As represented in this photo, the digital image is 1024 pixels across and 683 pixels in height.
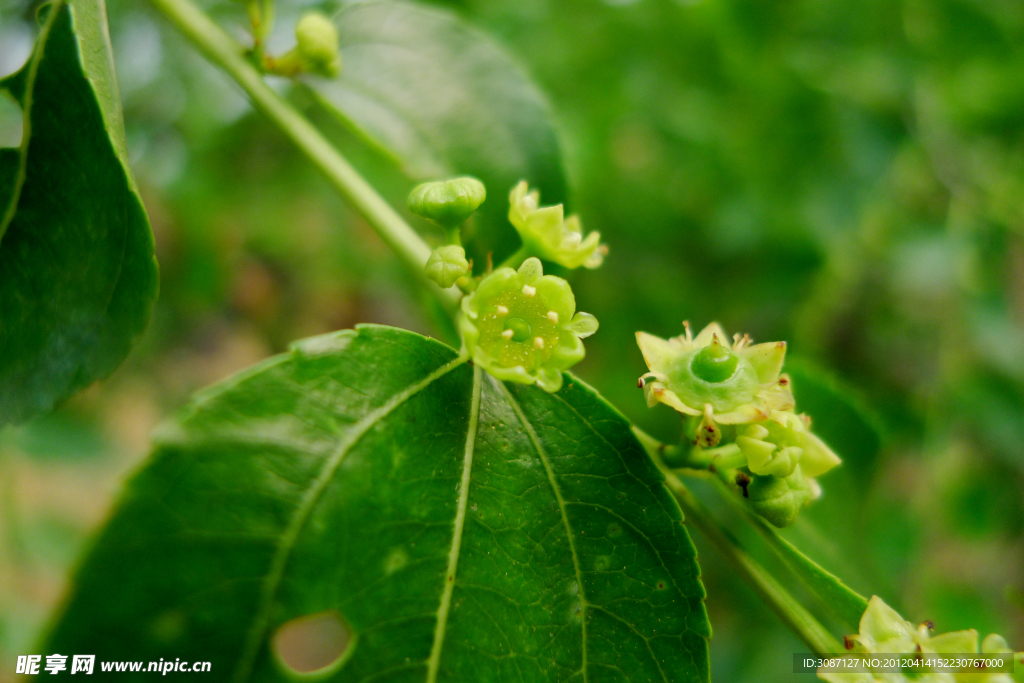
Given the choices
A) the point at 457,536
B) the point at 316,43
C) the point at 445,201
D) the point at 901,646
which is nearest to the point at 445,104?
the point at 316,43

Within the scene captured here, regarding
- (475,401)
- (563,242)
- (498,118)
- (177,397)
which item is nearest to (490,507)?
(475,401)

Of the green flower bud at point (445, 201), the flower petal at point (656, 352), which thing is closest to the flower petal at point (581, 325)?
the flower petal at point (656, 352)

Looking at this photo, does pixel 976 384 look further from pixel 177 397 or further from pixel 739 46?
pixel 177 397

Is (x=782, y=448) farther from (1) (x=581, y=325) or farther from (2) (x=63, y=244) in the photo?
(2) (x=63, y=244)

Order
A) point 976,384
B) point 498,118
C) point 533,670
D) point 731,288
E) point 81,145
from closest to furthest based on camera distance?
1. point 533,670
2. point 81,145
3. point 498,118
4. point 976,384
5. point 731,288

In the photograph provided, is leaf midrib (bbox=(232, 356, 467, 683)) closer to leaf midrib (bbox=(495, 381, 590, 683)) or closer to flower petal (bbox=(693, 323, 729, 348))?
leaf midrib (bbox=(495, 381, 590, 683))
